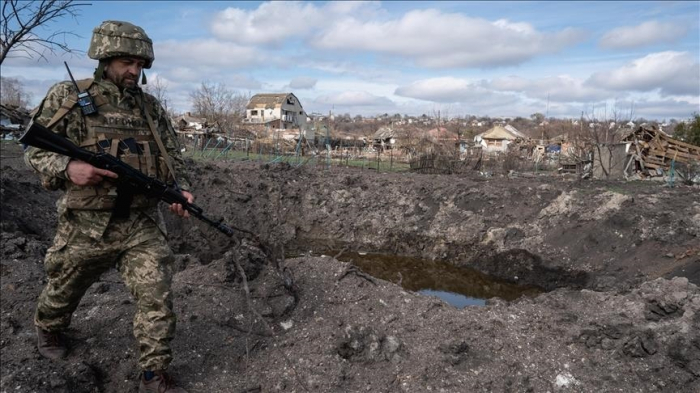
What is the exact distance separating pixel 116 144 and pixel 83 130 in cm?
23

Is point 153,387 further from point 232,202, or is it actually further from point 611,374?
point 232,202

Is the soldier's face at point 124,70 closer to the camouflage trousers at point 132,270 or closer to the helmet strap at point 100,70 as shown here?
the helmet strap at point 100,70

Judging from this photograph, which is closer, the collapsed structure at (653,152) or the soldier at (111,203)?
the soldier at (111,203)

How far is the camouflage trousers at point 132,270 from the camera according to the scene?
301 cm

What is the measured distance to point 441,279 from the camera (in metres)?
9.90

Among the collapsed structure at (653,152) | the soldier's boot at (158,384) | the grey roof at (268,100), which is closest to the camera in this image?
the soldier's boot at (158,384)

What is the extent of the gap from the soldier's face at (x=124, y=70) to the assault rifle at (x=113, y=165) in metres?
0.56

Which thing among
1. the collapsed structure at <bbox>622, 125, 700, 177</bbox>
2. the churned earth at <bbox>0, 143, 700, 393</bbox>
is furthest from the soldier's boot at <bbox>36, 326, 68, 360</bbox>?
the collapsed structure at <bbox>622, 125, 700, 177</bbox>

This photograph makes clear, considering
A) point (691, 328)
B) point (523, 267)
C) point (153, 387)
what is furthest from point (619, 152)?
point (153, 387)

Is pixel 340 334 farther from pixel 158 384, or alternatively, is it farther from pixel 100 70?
pixel 100 70

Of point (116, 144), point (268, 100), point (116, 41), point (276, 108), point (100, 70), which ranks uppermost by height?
point (268, 100)

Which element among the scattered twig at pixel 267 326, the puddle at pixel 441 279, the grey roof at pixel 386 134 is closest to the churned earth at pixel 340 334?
the scattered twig at pixel 267 326

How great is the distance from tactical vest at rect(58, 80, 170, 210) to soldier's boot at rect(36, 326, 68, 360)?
105 centimetres

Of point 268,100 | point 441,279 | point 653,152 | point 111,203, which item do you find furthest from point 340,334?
point 268,100
